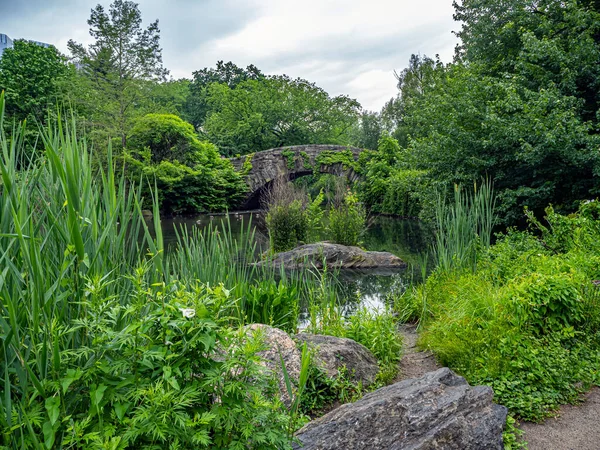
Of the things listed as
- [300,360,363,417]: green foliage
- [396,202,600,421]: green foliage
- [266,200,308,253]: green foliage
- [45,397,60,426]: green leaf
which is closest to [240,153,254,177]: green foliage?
[266,200,308,253]: green foliage

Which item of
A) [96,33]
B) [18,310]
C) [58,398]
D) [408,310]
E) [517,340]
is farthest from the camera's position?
[96,33]

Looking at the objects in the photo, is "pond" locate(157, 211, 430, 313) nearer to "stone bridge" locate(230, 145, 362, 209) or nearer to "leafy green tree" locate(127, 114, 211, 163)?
"leafy green tree" locate(127, 114, 211, 163)

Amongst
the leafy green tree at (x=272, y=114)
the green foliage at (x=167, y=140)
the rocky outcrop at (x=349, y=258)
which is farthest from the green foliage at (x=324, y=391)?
the leafy green tree at (x=272, y=114)

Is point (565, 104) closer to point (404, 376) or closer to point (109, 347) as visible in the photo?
point (404, 376)

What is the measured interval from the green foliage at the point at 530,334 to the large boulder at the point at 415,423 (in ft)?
2.08

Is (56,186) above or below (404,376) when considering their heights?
above

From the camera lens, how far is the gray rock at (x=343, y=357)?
2850 millimetres

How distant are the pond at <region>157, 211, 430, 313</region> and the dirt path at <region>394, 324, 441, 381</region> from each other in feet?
2.01

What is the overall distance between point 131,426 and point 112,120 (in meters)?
20.1

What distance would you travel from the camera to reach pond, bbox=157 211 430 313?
6.17 m

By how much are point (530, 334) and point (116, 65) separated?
21.5 m

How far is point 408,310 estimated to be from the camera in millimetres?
4801

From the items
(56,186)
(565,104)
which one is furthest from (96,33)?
(56,186)

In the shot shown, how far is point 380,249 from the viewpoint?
11.0 m
